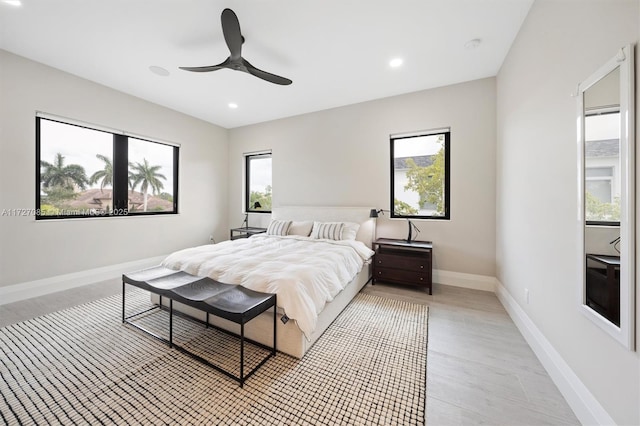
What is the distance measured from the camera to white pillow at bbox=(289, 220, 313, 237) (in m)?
3.90

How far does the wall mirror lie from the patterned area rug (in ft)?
3.56

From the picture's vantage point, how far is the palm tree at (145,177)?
4027 millimetres

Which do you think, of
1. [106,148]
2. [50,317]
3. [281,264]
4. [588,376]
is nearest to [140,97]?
[106,148]

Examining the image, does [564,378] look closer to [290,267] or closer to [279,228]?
[290,267]

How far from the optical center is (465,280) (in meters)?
3.34

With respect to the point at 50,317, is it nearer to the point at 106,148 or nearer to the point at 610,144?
the point at 106,148

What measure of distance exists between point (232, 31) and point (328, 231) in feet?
8.49

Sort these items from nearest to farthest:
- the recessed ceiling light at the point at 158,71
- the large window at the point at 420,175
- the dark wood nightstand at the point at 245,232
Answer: the recessed ceiling light at the point at 158,71
the large window at the point at 420,175
the dark wood nightstand at the point at 245,232

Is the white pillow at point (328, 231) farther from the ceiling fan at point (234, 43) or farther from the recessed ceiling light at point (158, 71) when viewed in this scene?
the recessed ceiling light at point (158, 71)

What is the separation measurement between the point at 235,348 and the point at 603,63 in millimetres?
2968

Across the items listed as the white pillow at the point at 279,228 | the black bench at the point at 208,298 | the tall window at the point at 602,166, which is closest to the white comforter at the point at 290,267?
the black bench at the point at 208,298

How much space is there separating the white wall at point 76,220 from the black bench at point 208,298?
1.81 metres

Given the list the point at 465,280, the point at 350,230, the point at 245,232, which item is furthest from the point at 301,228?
the point at 465,280

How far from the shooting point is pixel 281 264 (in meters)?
2.32
